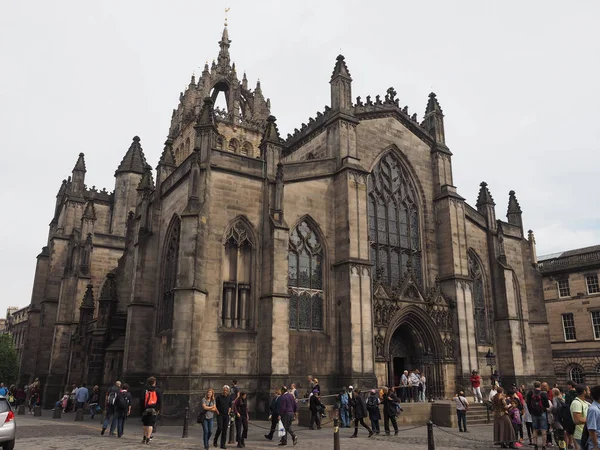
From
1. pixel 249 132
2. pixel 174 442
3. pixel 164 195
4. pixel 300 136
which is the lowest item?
pixel 174 442

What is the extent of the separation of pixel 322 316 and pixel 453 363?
7.72m

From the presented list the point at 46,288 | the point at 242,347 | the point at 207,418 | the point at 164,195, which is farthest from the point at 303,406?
the point at 46,288

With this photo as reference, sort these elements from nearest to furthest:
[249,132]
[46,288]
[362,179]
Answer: [362,179], [46,288], [249,132]

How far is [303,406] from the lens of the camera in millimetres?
18297

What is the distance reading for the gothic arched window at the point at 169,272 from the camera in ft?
72.1

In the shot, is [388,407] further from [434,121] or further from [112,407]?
[434,121]

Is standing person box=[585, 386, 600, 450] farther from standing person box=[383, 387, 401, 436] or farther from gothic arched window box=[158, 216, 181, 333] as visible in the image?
gothic arched window box=[158, 216, 181, 333]

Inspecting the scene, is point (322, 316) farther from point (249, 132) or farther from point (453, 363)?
point (249, 132)

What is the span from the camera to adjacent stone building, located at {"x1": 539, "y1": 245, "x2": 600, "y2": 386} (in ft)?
132

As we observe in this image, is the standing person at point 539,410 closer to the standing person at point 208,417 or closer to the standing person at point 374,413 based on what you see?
the standing person at point 374,413

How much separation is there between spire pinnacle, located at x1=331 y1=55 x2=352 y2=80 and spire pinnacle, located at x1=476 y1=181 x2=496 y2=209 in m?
11.8

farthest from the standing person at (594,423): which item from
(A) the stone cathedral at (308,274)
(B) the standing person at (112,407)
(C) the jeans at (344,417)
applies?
(A) the stone cathedral at (308,274)

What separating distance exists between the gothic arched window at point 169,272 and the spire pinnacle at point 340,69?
1130cm

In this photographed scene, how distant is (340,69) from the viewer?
25.8 meters
